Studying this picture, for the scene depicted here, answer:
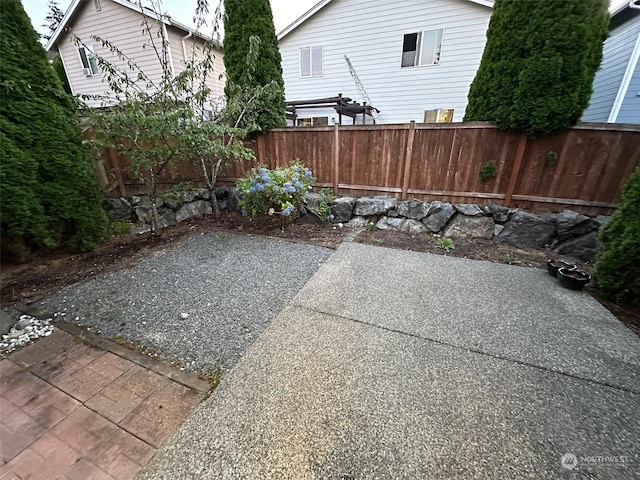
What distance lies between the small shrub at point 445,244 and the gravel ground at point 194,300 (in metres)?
1.85

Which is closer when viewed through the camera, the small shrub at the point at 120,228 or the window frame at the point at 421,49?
the small shrub at the point at 120,228

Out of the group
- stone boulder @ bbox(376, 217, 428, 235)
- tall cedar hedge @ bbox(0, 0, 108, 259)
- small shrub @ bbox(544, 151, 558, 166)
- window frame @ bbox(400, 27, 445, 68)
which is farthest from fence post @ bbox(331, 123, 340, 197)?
window frame @ bbox(400, 27, 445, 68)

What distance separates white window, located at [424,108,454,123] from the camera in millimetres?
7930

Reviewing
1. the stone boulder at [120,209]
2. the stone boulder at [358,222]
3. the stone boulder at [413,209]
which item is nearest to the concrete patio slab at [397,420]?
the stone boulder at [413,209]

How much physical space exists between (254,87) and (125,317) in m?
4.54

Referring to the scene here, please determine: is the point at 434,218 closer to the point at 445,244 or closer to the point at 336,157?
the point at 445,244

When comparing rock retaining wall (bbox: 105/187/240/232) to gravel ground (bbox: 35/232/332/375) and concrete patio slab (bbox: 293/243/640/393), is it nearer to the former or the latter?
gravel ground (bbox: 35/232/332/375)

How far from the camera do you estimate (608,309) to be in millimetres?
2600

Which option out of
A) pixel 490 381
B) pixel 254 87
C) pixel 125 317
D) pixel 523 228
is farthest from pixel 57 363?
pixel 523 228

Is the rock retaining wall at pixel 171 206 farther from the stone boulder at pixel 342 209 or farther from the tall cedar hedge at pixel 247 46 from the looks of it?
the stone boulder at pixel 342 209

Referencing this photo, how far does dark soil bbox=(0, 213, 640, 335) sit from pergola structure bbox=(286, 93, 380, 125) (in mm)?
4951

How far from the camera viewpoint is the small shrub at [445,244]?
4.06 metres

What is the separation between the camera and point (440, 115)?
8078 mm

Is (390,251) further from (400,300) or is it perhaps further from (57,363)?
(57,363)
